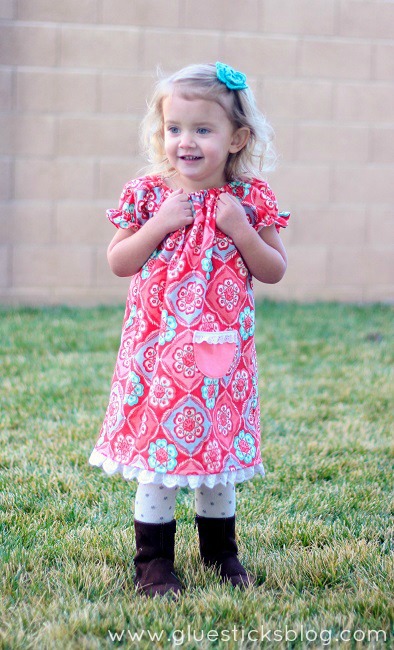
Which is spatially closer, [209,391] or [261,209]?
[209,391]

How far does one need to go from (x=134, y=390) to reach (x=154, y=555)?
0.42 metres

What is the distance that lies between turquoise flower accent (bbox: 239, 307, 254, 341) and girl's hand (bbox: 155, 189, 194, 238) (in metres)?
0.26

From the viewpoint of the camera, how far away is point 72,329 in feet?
17.4

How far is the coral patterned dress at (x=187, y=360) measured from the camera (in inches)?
79.2

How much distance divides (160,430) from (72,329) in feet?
11.0

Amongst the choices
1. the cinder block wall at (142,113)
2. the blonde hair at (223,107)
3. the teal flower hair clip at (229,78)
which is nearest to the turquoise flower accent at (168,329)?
the blonde hair at (223,107)

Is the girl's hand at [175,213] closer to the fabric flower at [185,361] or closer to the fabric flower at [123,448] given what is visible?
the fabric flower at [185,361]

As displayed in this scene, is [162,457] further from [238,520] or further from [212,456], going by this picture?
[238,520]

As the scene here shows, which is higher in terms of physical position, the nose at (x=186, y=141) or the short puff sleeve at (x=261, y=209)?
the nose at (x=186, y=141)

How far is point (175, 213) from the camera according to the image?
2.05 m

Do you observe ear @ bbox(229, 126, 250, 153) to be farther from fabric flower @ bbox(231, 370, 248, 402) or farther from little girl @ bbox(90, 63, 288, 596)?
fabric flower @ bbox(231, 370, 248, 402)

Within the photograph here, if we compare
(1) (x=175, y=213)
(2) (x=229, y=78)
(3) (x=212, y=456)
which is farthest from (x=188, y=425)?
(2) (x=229, y=78)

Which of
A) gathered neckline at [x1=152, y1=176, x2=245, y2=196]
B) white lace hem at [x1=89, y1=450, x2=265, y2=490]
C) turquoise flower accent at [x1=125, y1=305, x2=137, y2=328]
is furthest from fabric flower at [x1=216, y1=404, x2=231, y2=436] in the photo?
gathered neckline at [x1=152, y1=176, x2=245, y2=196]

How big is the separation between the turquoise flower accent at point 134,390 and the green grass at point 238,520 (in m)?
0.44
